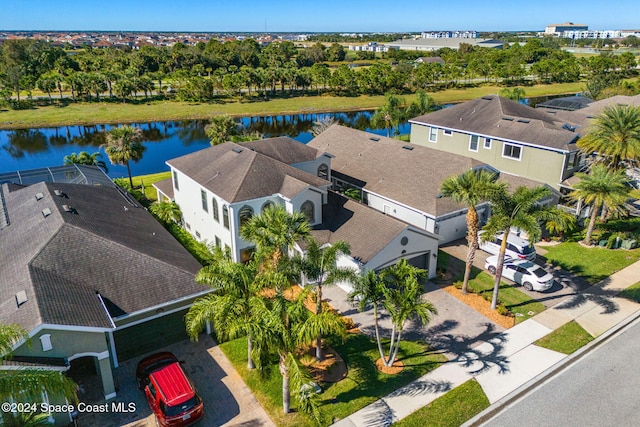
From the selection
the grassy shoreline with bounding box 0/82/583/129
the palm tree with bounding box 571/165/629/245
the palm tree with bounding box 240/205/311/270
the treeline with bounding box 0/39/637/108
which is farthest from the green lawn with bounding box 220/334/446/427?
the treeline with bounding box 0/39/637/108

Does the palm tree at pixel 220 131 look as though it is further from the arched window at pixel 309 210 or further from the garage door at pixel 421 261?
the garage door at pixel 421 261

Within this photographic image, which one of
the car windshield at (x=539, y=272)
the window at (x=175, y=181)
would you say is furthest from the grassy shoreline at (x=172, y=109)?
the car windshield at (x=539, y=272)

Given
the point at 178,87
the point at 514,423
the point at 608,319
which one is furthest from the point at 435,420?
the point at 178,87

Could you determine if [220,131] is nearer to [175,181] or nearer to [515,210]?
[175,181]

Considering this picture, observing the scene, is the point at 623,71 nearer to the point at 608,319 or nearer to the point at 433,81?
the point at 433,81

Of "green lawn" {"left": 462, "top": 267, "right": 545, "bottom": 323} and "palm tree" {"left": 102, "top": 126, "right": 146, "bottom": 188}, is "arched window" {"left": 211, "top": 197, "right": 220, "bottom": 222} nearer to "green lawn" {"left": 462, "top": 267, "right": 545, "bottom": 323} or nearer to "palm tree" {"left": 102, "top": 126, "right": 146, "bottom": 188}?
"green lawn" {"left": 462, "top": 267, "right": 545, "bottom": 323}
